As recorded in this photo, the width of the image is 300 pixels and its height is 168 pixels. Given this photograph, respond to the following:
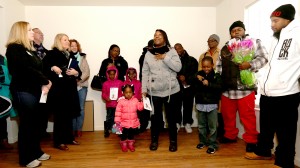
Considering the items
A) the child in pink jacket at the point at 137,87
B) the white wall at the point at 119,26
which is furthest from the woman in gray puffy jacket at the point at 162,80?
the white wall at the point at 119,26

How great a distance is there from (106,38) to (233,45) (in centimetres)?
254

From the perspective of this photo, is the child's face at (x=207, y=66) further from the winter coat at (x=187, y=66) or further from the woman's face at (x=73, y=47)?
the woman's face at (x=73, y=47)

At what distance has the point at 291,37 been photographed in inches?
85.8

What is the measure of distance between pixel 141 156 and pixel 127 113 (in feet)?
2.03

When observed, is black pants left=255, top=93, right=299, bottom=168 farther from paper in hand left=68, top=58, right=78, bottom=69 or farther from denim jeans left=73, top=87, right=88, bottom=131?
denim jeans left=73, top=87, right=88, bottom=131

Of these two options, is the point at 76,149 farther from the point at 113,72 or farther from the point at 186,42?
the point at 186,42

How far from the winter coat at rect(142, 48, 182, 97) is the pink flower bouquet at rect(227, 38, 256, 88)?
2.24 feet

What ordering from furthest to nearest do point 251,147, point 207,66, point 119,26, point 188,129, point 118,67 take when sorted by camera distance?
point 119,26, point 188,129, point 118,67, point 207,66, point 251,147

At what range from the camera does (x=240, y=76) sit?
2.93 meters

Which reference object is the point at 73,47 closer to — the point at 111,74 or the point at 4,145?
the point at 111,74

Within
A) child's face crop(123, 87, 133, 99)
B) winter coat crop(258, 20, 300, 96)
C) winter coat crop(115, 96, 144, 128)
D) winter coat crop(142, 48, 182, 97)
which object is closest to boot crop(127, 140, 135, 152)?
winter coat crop(115, 96, 144, 128)

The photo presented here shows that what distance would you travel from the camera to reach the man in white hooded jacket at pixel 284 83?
217cm

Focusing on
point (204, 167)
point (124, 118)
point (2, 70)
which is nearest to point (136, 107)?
point (124, 118)

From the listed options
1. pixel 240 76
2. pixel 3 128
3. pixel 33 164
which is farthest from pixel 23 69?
pixel 240 76
